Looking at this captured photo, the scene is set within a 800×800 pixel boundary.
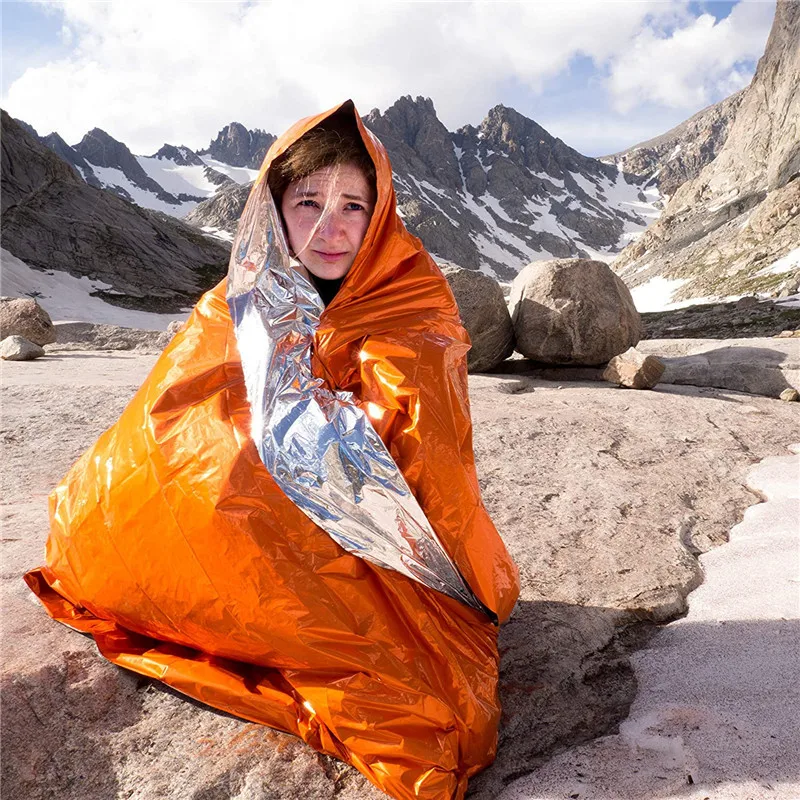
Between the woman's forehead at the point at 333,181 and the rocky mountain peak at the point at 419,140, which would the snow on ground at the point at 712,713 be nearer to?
the woman's forehead at the point at 333,181

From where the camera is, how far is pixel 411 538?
2041mm

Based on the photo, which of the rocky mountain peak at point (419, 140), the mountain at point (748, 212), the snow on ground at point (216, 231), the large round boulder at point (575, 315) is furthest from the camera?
the rocky mountain peak at point (419, 140)

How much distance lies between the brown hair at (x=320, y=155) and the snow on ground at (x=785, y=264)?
4052cm

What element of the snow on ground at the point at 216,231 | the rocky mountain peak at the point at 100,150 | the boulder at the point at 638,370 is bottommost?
the boulder at the point at 638,370

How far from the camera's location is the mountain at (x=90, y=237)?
39125mm

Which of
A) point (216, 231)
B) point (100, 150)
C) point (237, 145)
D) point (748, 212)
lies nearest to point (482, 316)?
point (748, 212)

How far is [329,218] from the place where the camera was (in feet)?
7.72

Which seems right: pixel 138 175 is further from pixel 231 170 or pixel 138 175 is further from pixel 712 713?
pixel 712 713

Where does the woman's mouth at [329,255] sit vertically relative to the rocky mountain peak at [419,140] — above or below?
below

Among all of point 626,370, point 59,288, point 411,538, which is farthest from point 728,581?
point 59,288

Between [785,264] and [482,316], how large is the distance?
3584 cm

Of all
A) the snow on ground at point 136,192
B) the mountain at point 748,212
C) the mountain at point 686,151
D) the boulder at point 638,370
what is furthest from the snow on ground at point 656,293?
the snow on ground at point 136,192

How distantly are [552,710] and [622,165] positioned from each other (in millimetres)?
217401

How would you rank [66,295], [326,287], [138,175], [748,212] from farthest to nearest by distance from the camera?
[138,175] < [748,212] < [66,295] < [326,287]
